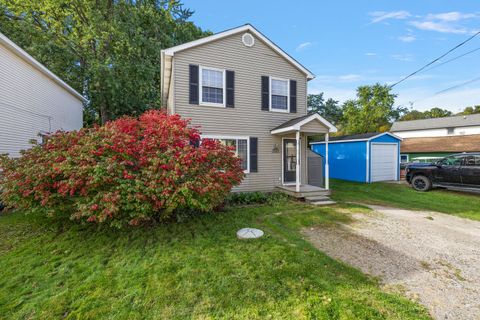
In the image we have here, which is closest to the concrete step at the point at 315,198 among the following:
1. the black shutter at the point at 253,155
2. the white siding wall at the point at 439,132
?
the black shutter at the point at 253,155

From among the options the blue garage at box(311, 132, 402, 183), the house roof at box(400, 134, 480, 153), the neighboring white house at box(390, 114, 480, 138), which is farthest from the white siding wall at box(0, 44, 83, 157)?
the neighboring white house at box(390, 114, 480, 138)

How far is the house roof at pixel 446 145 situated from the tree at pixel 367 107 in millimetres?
5990

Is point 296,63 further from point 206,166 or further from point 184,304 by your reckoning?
point 184,304

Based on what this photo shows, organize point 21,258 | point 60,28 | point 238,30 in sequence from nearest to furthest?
point 21,258 < point 238,30 < point 60,28

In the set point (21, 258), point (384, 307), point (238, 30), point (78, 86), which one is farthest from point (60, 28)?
point (384, 307)

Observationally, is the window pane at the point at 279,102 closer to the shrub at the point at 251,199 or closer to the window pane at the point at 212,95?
the window pane at the point at 212,95

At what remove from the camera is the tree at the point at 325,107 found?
28.9m

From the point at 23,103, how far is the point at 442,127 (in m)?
40.4

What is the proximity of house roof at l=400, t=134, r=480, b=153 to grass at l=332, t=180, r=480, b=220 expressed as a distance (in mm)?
13162

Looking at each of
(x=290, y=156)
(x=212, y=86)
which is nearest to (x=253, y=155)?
(x=290, y=156)

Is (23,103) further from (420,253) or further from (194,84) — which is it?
(420,253)

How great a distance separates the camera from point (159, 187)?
4.50 m

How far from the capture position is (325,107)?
3017 cm

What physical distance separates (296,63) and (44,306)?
34.5 ft
